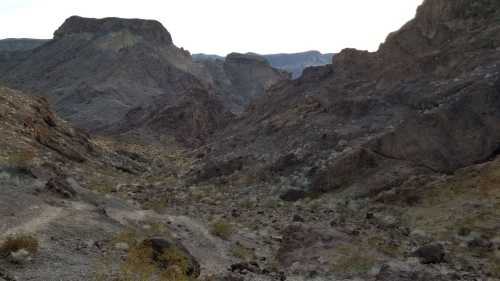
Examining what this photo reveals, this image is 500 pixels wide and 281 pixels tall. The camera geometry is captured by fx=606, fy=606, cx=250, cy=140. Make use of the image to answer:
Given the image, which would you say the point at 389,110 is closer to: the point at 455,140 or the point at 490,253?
the point at 455,140

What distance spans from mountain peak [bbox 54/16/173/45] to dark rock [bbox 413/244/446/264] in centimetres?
9794

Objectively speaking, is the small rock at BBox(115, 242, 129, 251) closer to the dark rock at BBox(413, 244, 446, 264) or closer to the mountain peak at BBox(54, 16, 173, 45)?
the dark rock at BBox(413, 244, 446, 264)

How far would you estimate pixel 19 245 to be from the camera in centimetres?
1119

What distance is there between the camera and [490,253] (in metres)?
14.5

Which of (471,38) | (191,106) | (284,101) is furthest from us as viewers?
(191,106)

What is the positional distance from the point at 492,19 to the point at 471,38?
4.98ft

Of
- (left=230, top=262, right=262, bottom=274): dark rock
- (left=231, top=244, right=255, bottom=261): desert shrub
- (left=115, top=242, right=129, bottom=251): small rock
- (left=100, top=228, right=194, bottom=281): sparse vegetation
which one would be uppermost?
(left=100, top=228, right=194, bottom=281): sparse vegetation

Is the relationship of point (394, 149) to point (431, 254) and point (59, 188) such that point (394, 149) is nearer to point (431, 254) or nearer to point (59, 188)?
point (431, 254)

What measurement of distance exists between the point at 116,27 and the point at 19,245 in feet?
337

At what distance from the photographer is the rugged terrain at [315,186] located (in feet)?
43.1

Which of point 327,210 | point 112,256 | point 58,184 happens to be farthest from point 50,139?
point 112,256

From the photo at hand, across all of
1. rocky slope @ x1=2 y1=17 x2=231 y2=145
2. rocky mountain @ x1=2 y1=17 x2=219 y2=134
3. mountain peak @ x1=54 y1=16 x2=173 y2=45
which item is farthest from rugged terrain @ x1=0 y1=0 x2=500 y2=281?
mountain peak @ x1=54 y1=16 x2=173 y2=45

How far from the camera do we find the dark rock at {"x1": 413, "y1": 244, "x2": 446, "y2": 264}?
46.1 ft

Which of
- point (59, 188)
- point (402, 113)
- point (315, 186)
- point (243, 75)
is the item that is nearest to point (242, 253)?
point (59, 188)
